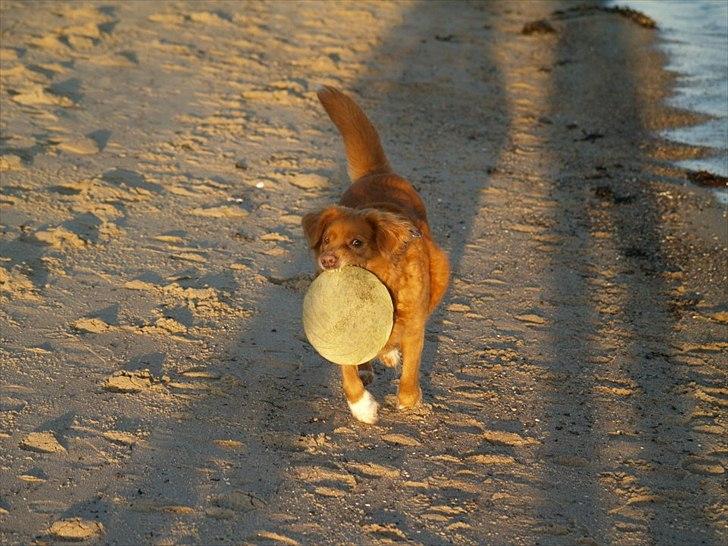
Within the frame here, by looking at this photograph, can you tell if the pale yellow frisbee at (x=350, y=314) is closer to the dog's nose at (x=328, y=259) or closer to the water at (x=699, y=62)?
the dog's nose at (x=328, y=259)

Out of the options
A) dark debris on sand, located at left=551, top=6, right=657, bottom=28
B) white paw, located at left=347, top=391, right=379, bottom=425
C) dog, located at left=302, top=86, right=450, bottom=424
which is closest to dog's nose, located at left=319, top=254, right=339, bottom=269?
dog, located at left=302, top=86, right=450, bottom=424

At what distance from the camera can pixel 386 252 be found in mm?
4691

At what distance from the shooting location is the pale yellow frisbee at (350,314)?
4688mm

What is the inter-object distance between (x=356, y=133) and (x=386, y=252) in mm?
1302

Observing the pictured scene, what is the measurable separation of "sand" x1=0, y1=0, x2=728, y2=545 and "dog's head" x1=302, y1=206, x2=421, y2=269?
0.83 metres

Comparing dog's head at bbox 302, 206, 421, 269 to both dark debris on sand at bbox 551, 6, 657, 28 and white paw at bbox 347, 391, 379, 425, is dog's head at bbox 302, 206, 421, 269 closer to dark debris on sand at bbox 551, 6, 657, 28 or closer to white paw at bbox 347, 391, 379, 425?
white paw at bbox 347, 391, 379, 425

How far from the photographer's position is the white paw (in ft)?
16.2

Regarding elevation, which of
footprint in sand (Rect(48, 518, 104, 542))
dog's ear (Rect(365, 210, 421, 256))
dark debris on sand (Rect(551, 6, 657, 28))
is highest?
dog's ear (Rect(365, 210, 421, 256))

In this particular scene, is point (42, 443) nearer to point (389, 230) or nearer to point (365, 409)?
point (365, 409)

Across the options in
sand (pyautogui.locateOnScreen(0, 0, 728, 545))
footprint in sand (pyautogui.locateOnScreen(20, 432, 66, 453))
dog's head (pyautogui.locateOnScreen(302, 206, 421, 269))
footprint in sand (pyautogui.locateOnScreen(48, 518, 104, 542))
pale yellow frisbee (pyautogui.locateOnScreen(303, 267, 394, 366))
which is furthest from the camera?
pale yellow frisbee (pyautogui.locateOnScreen(303, 267, 394, 366))

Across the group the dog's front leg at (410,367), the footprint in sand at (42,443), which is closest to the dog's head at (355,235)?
the dog's front leg at (410,367)

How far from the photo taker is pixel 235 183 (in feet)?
25.5

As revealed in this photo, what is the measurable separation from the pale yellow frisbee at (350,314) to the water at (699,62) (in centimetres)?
450

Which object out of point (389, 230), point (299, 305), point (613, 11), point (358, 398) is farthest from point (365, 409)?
point (613, 11)
